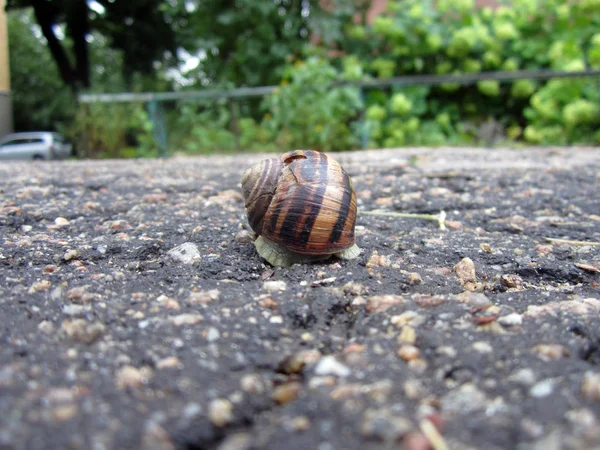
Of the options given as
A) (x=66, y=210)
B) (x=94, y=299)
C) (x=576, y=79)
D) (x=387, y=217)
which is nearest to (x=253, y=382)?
(x=94, y=299)

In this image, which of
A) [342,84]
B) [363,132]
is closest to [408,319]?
[363,132]

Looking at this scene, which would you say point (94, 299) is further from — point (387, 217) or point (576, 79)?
point (576, 79)

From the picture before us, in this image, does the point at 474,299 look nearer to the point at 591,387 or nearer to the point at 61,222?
the point at 591,387

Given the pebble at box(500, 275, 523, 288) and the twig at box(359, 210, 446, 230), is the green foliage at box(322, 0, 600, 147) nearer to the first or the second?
the twig at box(359, 210, 446, 230)

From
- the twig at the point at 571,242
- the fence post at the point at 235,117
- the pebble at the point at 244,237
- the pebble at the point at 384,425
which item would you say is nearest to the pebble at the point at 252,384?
the pebble at the point at 384,425

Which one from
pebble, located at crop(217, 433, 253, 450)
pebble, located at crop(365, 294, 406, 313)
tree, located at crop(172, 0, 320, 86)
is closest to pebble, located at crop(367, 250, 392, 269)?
pebble, located at crop(365, 294, 406, 313)

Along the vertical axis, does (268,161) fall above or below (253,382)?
above
